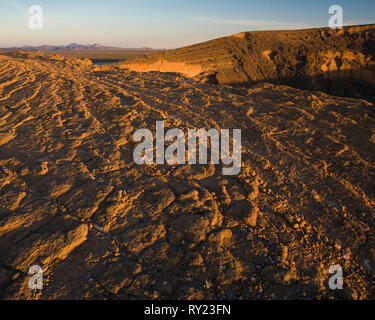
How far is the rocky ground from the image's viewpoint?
1472mm

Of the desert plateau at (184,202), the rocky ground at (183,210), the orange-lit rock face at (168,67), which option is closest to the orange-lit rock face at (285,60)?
the orange-lit rock face at (168,67)

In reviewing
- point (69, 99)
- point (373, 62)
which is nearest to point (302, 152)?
point (69, 99)

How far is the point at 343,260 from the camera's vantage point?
5.42ft

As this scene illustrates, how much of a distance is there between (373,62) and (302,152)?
11273 millimetres

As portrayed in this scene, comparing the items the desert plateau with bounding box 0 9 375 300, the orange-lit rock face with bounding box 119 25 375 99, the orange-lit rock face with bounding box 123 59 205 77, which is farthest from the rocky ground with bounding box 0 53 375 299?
the orange-lit rock face with bounding box 119 25 375 99

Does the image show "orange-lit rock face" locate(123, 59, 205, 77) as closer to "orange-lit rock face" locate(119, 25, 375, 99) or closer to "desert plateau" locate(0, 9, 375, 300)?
"orange-lit rock face" locate(119, 25, 375, 99)

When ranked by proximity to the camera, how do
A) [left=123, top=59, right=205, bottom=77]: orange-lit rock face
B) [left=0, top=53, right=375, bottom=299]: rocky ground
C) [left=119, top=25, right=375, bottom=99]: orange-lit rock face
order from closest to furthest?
[left=0, top=53, right=375, bottom=299]: rocky ground
[left=123, top=59, right=205, bottom=77]: orange-lit rock face
[left=119, top=25, right=375, bottom=99]: orange-lit rock face

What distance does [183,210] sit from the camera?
1976 millimetres

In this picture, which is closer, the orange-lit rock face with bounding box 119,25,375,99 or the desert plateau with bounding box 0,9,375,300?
the desert plateau with bounding box 0,9,375,300

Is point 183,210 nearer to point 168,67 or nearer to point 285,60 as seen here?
point 168,67

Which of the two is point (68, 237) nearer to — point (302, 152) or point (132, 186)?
point (132, 186)

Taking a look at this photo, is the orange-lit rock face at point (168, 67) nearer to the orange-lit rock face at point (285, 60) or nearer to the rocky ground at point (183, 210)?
the orange-lit rock face at point (285, 60)

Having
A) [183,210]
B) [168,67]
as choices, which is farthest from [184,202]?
[168,67]

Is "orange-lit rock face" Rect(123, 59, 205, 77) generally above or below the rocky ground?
above
